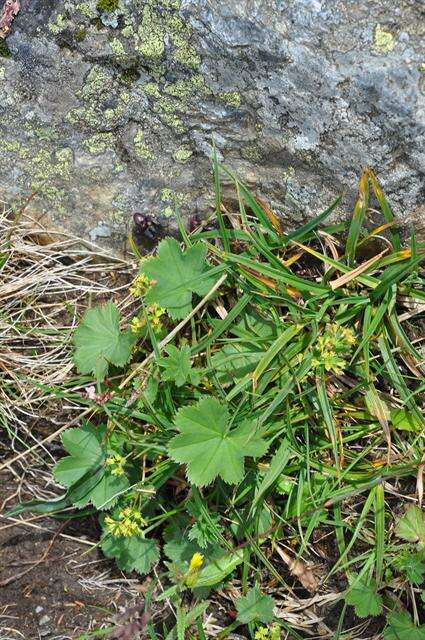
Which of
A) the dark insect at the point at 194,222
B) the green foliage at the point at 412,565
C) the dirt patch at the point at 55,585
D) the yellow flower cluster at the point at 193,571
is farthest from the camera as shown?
the dark insect at the point at 194,222

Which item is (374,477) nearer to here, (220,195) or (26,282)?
(220,195)

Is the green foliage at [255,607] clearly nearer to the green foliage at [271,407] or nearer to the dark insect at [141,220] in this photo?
the green foliage at [271,407]

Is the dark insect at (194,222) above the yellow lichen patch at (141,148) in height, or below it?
below

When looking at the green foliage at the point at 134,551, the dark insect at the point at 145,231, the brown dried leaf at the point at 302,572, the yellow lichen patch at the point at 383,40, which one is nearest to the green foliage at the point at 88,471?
the green foliage at the point at 134,551

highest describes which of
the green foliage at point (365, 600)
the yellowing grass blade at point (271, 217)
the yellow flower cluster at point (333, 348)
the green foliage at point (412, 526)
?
the yellowing grass blade at point (271, 217)

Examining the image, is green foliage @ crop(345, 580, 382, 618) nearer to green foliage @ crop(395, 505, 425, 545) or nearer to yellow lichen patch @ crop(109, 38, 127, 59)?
green foliage @ crop(395, 505, 425, 545)

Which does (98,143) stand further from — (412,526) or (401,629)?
(401,629)

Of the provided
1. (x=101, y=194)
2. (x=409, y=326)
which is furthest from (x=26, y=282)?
(x=409, y=326)

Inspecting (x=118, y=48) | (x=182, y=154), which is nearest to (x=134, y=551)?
(x=182, y=154)
